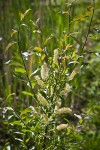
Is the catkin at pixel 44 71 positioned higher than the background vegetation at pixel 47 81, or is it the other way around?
the catkin at pixel 44 71

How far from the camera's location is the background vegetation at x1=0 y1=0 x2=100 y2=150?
1361 millimetres

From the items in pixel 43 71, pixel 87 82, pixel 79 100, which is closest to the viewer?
pixel 43 71

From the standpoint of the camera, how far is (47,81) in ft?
4.46

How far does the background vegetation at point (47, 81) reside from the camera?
1.36 m

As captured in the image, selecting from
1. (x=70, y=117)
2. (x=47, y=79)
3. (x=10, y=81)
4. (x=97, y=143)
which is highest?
(x=47, y=79)

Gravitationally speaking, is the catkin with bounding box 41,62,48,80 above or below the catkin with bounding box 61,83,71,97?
above

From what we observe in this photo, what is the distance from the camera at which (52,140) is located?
152 cm

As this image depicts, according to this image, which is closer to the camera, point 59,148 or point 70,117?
point 59,148

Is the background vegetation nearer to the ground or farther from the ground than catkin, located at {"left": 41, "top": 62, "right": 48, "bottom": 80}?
nearer to the ground

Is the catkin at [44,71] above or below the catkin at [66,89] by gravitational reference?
above

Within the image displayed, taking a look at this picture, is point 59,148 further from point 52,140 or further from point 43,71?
point 43,71

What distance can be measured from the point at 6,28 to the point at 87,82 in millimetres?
864

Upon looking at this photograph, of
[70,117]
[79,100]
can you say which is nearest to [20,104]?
[70,117]

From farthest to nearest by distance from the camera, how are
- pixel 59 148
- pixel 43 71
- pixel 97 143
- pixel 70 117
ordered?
pixel 70 117 < pixel 97 143 < pixel 59 148 < pixel 43 71
